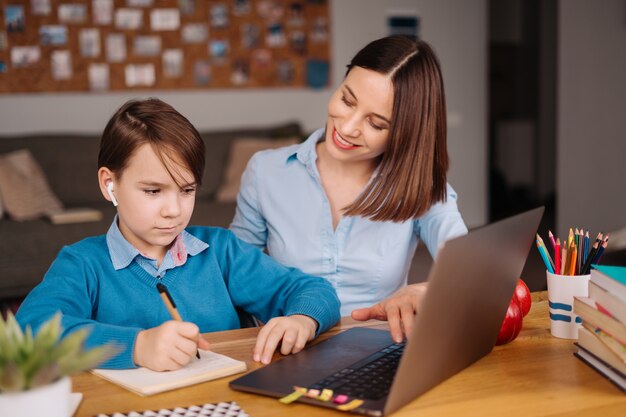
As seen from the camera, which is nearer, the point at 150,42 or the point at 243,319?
the point at 243,319

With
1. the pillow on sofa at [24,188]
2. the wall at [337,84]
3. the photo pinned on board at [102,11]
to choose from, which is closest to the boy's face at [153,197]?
the pillow on sofa at [24,188]

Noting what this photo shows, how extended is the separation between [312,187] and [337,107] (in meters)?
0.25

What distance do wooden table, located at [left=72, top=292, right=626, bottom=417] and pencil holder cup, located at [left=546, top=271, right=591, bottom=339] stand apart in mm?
78

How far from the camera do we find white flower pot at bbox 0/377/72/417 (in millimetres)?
795

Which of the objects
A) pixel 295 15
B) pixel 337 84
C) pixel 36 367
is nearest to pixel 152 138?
pixel 36 367

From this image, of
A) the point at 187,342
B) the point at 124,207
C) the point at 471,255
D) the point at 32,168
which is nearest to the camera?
the point at 471,255

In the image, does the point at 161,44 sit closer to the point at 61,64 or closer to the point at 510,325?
the point at 61,64

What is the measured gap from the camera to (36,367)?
2.63 feet

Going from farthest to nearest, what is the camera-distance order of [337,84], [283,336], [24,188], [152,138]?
[337,84], [24,188], [152,138], [283,336]

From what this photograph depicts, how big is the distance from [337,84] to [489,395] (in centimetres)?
515

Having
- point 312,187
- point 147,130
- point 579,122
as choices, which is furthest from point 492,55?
point 147,130

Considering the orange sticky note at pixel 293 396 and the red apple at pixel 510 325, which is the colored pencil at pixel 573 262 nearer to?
the red apple at pixel 510 325

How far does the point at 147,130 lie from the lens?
134 cm

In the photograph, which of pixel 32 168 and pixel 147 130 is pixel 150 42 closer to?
→ pixel 32 168
